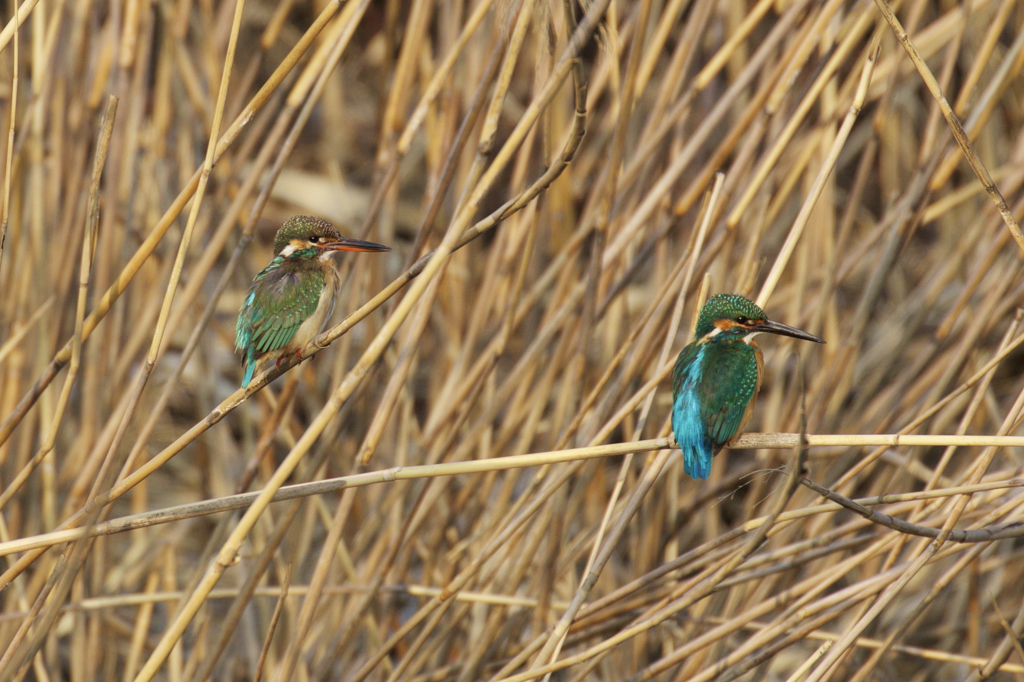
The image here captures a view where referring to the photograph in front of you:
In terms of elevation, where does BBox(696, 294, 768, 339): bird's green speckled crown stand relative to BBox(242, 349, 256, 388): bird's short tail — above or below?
above

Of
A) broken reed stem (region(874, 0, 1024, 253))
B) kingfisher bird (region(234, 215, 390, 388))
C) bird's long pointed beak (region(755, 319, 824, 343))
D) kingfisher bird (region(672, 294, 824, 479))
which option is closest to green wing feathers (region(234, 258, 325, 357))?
kingfisher bird (region(234, 215, 390, 388))

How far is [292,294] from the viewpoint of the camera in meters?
2.04

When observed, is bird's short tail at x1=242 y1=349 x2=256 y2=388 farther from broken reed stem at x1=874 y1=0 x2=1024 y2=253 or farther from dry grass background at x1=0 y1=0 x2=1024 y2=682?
broken reed stem at x1=874 y1=0 x2=1024 y2=253

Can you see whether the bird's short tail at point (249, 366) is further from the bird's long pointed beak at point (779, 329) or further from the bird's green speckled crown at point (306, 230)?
the bird's long pointed beak at point (779, 329)

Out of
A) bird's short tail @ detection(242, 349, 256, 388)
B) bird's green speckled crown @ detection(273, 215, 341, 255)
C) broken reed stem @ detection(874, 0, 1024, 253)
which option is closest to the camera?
broken reed stem @ detection(874, 0, 1024, 253)

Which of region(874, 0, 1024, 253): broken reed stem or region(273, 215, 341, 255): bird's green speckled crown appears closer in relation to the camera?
region(874, 0, 1024, 253): broken reed stem

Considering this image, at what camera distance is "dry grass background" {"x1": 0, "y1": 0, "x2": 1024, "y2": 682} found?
1660 millimetres

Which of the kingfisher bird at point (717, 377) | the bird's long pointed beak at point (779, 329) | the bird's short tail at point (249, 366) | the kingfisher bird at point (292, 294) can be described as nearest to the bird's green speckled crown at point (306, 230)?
the kingfisher bird at point (292, 294)

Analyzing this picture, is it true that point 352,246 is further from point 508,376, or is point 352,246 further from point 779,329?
point 779,329

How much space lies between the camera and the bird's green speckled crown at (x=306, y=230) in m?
2.12

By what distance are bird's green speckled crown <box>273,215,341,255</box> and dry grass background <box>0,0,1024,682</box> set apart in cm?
9

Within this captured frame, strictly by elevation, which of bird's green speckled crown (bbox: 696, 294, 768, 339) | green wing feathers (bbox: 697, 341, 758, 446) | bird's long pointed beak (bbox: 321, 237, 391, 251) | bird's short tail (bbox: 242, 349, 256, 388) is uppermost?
bird's long pointed beak (bbox: 321, 237, 391, 251)

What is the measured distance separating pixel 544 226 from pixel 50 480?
176cm

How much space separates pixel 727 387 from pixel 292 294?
1.01m
